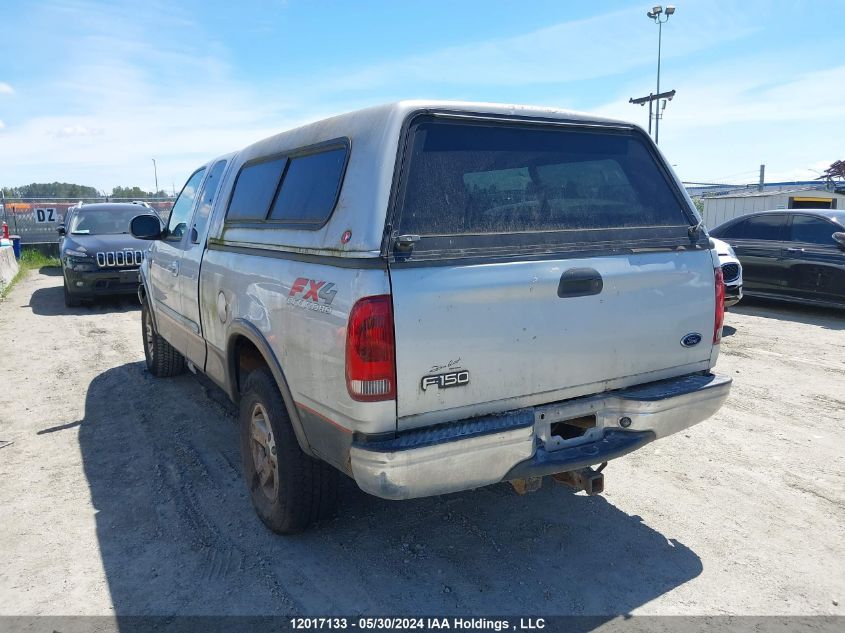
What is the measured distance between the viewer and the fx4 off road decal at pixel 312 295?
2715mm

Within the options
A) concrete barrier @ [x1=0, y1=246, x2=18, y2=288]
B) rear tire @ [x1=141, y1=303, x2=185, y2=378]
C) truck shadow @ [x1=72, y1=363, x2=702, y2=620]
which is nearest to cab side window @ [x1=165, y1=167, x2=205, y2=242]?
rear tire @ [x1=141, y1=303, x2=185, y2=378]

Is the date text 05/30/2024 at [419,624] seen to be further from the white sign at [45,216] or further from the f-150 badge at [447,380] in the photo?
the white sign at [45,216]

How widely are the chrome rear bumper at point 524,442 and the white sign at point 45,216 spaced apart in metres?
21.5

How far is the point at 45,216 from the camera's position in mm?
20484

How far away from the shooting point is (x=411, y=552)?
3.33 m

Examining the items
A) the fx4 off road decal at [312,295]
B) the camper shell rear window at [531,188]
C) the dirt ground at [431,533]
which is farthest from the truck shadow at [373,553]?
the camper shell rear window at [531,188]

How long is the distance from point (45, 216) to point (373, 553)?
69.2ft

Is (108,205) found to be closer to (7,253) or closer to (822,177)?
(7,253)

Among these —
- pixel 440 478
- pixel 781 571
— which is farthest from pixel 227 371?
pixel 781 571

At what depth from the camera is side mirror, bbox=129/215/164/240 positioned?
5.29m

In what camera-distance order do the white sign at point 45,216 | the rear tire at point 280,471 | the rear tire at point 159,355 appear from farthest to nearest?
the white sign at point 45,216 < the rear tire at point 159,355 < the rear tire at point 280,471

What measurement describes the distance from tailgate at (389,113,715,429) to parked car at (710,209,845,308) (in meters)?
7.06

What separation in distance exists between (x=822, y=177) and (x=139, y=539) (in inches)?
1704

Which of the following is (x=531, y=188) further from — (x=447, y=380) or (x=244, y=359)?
(x=244, y=359)
